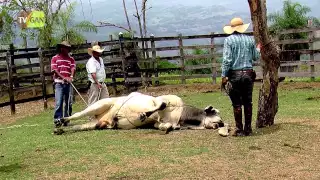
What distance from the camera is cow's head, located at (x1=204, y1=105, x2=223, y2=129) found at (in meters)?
Answer: 8.33

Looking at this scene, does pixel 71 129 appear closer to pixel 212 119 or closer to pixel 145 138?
pixel 145 138

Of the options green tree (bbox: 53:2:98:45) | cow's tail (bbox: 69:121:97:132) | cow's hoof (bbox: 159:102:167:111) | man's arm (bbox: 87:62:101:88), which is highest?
green tree (bbox: 53:2:98:45)

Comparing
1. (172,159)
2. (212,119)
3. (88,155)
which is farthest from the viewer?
(212,119)

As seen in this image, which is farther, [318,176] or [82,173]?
[82,173]

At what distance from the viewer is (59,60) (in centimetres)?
991

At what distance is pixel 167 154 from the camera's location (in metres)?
6.63

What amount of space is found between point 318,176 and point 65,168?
2.77 m

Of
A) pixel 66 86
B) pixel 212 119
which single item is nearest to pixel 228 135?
pixel 212 119

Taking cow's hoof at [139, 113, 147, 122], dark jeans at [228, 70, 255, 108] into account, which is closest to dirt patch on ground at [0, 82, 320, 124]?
cow's hoof at [139, 113, 147, 122]

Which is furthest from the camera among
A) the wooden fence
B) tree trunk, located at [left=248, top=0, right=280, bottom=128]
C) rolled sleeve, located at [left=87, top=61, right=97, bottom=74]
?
the wooden fence

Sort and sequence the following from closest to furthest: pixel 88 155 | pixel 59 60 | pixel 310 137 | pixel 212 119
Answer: pixel 88 155 → pixel 310 137 → pixel 212 119 → pixel 59 60

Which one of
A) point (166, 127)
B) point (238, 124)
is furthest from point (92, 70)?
point (238, 124)

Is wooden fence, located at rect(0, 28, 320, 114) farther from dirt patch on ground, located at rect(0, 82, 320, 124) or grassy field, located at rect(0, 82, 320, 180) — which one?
grassy field, located at rect(0, 82, 320, 180)

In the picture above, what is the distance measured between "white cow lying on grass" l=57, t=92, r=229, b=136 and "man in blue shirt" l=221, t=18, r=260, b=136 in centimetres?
59
